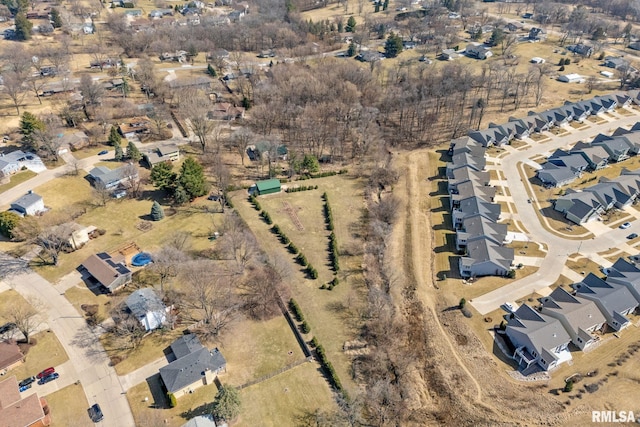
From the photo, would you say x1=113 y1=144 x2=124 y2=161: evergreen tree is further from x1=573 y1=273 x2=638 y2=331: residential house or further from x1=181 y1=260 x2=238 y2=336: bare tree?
x1=573 y1=273 x2=638 y2=331: residential house

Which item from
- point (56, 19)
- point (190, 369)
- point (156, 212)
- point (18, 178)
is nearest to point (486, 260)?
point (190, 369)

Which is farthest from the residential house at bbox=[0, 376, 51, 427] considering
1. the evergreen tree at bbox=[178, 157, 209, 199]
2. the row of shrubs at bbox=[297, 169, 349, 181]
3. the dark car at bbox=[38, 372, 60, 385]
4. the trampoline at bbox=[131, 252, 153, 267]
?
the row of shrubs at bbox=[297, 169, 349, 181]

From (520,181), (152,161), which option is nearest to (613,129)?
(520,181)

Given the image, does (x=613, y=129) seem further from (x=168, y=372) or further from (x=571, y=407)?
(x=168, y=372)

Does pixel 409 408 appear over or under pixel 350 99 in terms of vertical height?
under

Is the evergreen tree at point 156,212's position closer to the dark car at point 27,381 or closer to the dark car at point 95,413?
the dark car at point 27,381

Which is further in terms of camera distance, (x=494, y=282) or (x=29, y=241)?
(x=29, y=241)

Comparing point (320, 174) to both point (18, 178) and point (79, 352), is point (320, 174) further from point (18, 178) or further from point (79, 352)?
point (18, 178)
